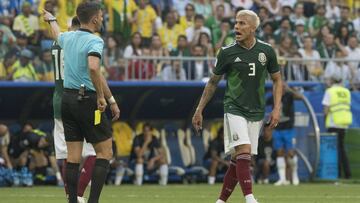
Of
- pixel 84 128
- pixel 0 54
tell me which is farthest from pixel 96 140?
pixel 0 54

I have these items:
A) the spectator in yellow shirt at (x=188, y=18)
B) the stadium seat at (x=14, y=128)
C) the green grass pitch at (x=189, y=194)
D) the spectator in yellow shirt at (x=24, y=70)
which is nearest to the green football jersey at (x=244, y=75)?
the green grass pitch at (x=189, y=194)

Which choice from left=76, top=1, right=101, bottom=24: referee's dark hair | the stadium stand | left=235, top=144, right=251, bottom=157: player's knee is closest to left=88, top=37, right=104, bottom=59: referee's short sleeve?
left=76, top=1, right=101, bottom=24: referee's dark hair

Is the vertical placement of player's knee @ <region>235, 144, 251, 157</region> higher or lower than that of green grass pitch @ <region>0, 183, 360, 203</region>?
higher

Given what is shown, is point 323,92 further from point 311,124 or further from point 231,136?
point 231,136

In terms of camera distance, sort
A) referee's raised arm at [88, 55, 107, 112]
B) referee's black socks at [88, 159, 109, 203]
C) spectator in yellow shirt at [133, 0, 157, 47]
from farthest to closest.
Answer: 1. spectator in yellow shirt at [133, 0, 157, 47]
2. referee's black socks at [88, 159, 109, 203]
3. referee's raised arm at [88, 55, 107, 112]

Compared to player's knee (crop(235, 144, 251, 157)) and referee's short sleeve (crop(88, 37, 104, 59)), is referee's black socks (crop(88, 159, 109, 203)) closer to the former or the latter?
referee's short sleeve (crop(88, 37, 104, 59))

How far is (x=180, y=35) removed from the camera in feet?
82.9

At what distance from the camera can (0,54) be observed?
22.5 metres

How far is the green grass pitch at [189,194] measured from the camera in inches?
636

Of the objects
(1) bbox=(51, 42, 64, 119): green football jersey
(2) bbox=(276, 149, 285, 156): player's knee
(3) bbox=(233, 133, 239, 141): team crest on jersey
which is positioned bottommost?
(2) bbox=(276, 149, 285, 156): player's knee

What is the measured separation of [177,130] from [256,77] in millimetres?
11125

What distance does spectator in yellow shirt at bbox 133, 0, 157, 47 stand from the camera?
25.6 m

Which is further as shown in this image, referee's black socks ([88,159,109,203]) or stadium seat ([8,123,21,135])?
stadium seat ([8,123,21,135])

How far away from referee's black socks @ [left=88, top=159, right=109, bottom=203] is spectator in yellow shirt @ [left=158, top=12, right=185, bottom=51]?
46.6 ft
